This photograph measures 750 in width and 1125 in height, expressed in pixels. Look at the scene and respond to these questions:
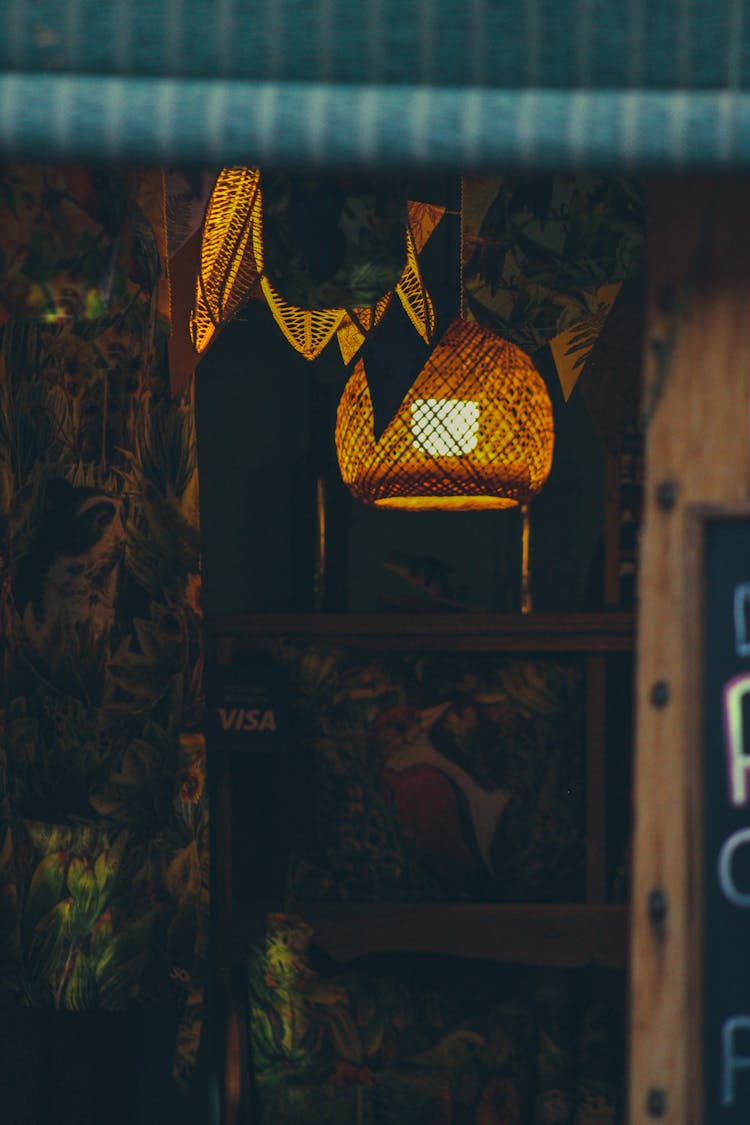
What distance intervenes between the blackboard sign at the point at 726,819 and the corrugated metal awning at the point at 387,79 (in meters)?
0.44

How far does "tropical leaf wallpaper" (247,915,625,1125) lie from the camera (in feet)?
12.7

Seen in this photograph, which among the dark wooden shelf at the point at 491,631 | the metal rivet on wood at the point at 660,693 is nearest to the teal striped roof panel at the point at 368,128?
the metal rivet on wood at the point at 660,693

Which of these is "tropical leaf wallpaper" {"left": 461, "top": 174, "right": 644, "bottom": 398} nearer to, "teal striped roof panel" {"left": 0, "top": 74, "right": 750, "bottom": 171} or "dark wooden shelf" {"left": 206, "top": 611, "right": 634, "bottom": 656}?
"teal striped roof panel" {"left": 0, "top": 74, "right": 750, "bottom": 171}

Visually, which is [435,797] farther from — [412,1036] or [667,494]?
[667,494]

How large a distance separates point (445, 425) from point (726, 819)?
1.68 meters

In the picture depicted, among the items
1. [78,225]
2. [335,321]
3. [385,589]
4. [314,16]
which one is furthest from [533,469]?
[385,589]

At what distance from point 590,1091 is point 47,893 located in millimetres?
1387

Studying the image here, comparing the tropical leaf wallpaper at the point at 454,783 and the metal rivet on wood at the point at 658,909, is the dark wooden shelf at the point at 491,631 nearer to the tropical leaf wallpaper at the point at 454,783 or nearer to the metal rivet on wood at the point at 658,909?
the tropical leaf wallpaper at the point at 454,783

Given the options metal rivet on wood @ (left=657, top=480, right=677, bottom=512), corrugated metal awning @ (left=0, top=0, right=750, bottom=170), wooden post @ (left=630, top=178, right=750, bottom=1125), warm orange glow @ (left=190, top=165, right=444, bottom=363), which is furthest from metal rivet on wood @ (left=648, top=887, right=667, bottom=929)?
warm orange glow @ (left=190, top=165, right=444, bottom=363)

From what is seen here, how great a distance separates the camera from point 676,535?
1774 mm

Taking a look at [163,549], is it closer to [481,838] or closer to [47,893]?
[47,893]

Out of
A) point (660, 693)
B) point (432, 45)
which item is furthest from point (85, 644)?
point (432, 45)

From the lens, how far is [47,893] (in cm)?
329

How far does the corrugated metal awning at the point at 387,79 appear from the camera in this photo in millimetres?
1664
